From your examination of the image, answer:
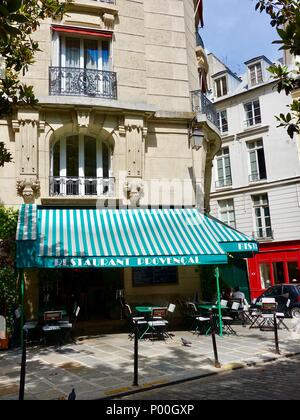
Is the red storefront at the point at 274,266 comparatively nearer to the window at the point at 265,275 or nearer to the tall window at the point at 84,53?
the window at the point at 265,275

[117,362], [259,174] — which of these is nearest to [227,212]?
[259,174]

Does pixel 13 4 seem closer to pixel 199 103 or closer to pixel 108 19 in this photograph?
pixel 108 19

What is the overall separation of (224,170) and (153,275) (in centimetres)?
1771

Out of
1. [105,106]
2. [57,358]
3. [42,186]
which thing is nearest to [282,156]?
[105,106]

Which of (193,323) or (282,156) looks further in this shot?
(282,156)

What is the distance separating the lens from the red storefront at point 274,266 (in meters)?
23.3

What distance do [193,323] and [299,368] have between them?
4.93 meters

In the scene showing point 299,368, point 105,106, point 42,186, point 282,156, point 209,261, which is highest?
point 282,156

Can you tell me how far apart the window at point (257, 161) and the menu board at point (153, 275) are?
1593cm

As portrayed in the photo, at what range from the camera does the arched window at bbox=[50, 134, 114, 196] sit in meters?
11.9

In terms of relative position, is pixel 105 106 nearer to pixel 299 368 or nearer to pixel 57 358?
pixel 57 358

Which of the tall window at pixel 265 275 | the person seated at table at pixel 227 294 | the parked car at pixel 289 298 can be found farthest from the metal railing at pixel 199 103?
the tall window at pixel 265 275

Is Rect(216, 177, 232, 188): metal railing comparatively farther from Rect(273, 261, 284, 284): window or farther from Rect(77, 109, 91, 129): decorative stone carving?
Rect(77, 109, 91, 129): decorative stone carving
